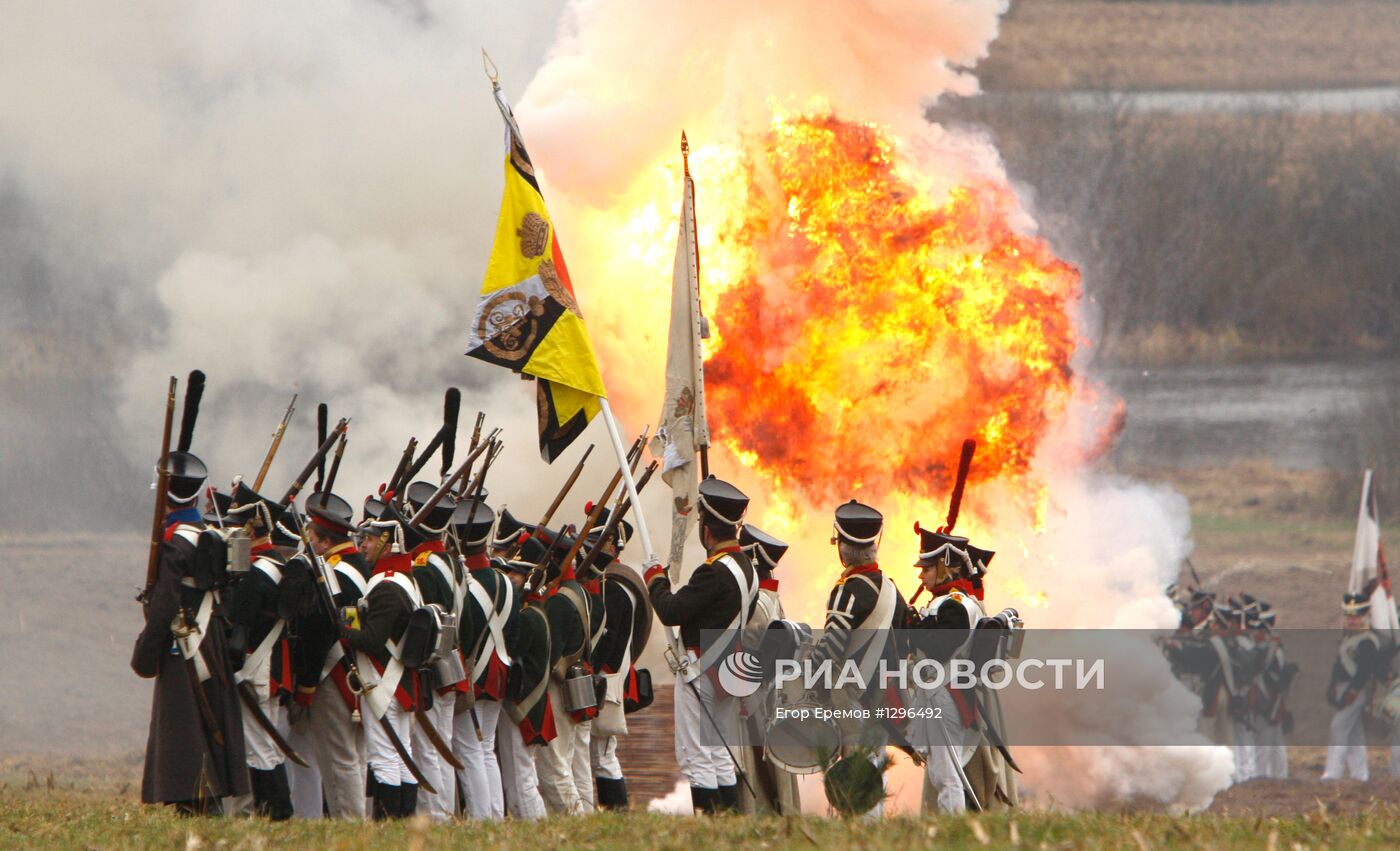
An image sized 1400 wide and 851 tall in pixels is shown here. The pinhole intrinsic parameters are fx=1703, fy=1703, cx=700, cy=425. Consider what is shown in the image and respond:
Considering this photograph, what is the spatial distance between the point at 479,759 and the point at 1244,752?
1456cm

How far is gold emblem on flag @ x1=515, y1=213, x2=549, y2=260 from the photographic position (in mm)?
11336

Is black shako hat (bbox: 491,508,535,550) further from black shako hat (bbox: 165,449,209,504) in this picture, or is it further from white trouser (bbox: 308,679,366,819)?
black shako hat (bbox: 165,449,209,504)

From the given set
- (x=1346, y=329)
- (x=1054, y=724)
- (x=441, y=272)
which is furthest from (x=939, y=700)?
(x=1346, y=329)

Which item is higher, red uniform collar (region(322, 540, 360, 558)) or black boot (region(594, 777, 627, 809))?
red uniform collar (region(322, 540, 360, 558))

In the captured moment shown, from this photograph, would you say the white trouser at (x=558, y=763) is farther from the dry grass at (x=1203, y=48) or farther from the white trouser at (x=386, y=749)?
the dry grass at (x=1203, y=48)

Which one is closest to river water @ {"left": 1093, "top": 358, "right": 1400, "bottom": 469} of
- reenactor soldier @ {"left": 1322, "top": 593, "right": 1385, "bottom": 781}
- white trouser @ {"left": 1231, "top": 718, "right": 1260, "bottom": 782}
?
reenactor soldier @ {"left": 1322, "top": 593, "right": 1385, "bottom": 781}

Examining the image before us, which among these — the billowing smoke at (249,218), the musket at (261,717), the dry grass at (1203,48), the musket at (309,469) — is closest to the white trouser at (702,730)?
the musket at (261,717)

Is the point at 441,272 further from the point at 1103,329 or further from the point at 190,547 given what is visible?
the point at 1103,329

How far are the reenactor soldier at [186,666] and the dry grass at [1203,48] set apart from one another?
30905 millimetres

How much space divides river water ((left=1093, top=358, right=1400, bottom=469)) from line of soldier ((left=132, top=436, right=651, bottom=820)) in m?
29.6

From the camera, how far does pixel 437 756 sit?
33.6 ft

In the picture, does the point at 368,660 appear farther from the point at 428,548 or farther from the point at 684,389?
the point at 684,389

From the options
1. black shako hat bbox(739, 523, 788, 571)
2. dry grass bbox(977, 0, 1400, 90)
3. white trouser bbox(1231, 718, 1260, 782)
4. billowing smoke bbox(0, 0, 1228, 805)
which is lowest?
white trouser bbox(1231, 718, 1260, 782)

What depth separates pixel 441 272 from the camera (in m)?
23.7
